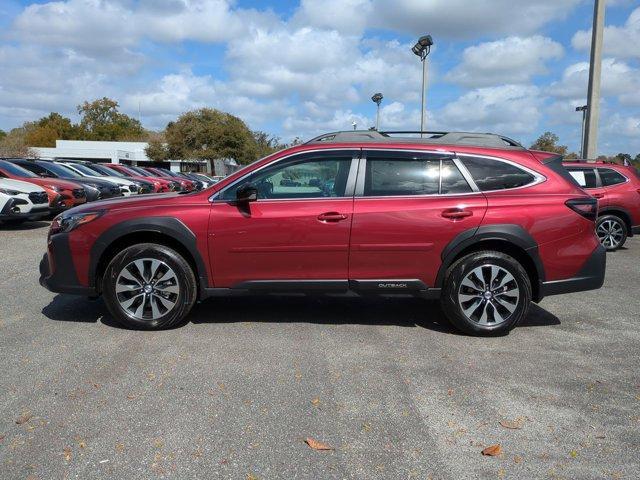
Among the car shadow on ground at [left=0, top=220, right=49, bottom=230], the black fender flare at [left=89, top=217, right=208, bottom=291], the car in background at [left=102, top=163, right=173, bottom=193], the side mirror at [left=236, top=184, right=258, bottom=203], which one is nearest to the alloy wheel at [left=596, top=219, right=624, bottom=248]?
the side mirror at [left=236, top=184, right=258, bottom=203]

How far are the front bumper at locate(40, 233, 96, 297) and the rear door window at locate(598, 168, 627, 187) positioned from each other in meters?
9.51

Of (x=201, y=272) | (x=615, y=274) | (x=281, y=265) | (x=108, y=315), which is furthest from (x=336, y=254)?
(x=615, y=274)

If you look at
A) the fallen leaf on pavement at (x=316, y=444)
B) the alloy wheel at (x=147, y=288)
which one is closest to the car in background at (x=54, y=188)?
the alloy wheel at (x=147, y=288)

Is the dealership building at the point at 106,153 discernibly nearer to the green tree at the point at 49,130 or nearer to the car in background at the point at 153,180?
the green tree at the point at 49,130

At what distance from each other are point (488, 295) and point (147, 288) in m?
3.15

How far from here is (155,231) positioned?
5.22 meters

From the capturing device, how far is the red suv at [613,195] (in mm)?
10656

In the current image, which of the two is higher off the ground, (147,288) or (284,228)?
(284,228)

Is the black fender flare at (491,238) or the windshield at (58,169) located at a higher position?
the windshield at (58,169)

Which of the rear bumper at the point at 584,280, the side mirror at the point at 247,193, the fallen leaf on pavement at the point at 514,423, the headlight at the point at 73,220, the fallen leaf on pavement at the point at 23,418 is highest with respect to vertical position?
the side mirror at the point at 247,193

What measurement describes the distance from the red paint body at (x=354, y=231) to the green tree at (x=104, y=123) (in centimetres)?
11093

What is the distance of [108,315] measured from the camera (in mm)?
5840

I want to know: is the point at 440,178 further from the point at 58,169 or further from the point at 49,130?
the point at 49,130

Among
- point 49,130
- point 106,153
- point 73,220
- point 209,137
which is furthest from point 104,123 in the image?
point 73,220
